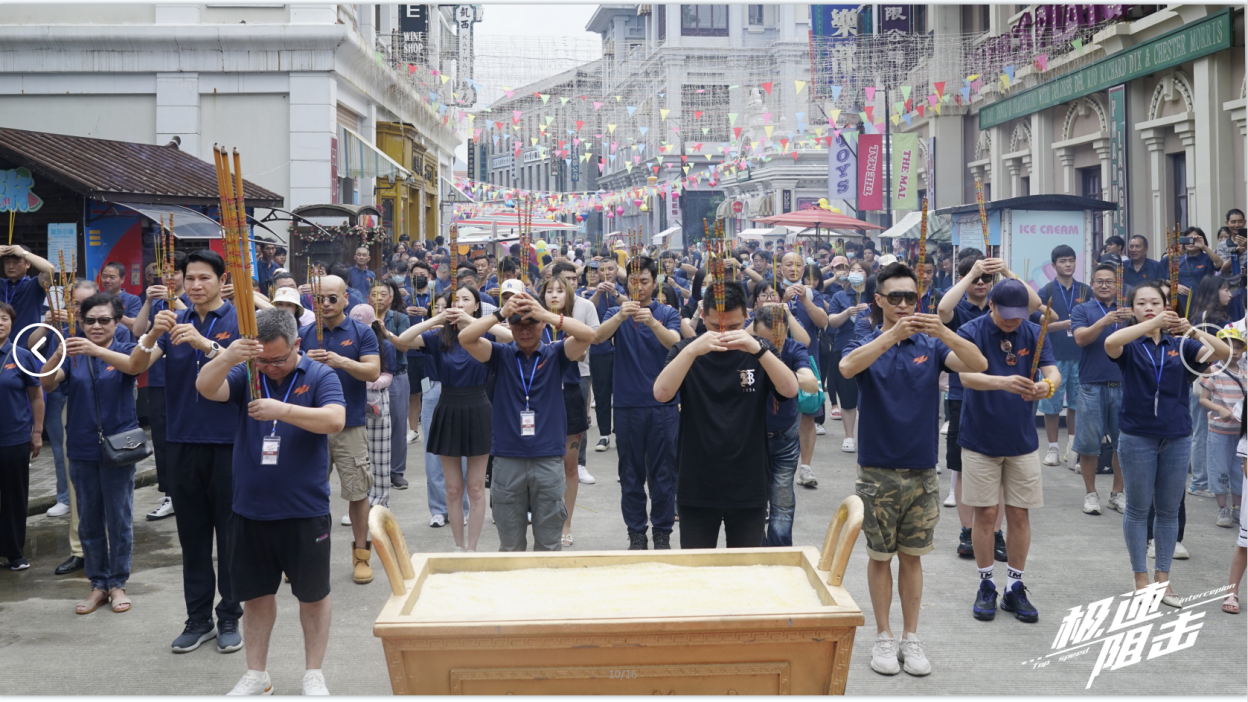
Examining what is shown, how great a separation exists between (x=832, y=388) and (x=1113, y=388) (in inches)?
183

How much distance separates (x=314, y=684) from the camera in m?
4.88

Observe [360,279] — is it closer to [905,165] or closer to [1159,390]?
[1159,390]

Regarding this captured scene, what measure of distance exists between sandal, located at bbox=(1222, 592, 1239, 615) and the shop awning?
1653 centimetres

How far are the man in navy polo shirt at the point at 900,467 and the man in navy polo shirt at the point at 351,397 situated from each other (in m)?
3.16

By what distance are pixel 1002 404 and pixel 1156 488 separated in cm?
116

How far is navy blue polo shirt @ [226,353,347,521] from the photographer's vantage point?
4.77m

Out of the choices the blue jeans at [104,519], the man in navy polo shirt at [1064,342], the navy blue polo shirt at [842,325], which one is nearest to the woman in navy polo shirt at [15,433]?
the blue jeans at [104,519]

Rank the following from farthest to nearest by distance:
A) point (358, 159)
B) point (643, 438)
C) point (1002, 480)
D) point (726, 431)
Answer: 1. point (358, 159)
2. point (643, 438)
3. point (1002, 480)
4. point (726, 431)

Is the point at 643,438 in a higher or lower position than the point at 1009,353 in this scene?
A: lower

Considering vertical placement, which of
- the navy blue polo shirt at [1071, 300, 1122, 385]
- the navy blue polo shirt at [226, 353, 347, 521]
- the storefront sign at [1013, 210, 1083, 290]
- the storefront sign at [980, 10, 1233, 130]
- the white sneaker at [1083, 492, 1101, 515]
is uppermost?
the storefront sign at [980, 10, 1233, 130]

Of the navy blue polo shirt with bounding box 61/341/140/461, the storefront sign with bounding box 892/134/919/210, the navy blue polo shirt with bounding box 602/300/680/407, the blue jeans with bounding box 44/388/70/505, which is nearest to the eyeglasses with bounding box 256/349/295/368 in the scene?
the navy blue polo shirt with bounding box 61/341/140/461

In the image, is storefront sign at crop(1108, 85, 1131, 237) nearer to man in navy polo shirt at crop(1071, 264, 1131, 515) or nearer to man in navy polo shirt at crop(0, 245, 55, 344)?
man in navy polo shirt at crop(1071, 264, 1131, 515)

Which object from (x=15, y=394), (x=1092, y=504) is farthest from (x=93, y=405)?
(x=1092, y=504)

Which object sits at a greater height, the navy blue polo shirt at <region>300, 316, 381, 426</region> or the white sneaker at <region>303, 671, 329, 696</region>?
the navy blue polo shirt at <region>300, 316, 381, 426</region>
